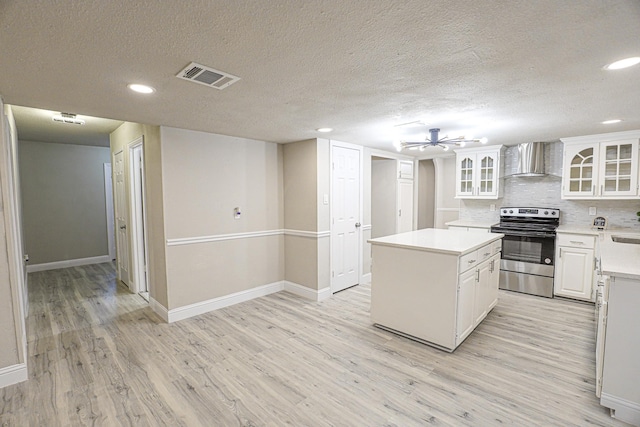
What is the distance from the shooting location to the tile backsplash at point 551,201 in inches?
158

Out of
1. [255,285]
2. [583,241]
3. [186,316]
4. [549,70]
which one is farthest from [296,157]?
[583,241]

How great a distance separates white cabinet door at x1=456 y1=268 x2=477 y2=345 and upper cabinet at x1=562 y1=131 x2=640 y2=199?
2466 mm

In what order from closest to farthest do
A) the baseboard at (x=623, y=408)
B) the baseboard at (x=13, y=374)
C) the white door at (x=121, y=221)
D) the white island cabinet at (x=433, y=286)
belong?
the baseboard at (x=623, y=408), the baseboard at (x=13, y=374), the white island cabinet at (x=433, y=286), the white door at (x=121, y=221)

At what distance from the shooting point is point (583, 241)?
3824mm

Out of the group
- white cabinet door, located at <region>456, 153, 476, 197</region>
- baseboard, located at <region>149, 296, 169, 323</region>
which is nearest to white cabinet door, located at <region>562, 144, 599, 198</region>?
white cabinet door, located at <region>456, 153, 476, 197</region>

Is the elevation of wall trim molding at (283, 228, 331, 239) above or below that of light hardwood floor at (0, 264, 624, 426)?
above

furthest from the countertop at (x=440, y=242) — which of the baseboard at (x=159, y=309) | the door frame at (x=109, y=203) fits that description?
the door frame at (x=109, y=203)

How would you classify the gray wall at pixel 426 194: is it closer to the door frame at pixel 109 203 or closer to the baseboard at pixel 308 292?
the baseboard at pixel 308 292

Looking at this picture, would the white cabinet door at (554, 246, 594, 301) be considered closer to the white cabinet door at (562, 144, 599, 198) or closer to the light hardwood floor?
the light hardwood floor

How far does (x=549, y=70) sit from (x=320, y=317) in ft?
9.99

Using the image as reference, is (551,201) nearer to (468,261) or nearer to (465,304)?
(468,261)

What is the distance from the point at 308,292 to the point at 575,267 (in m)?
3.49

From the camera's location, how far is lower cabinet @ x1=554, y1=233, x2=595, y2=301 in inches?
149

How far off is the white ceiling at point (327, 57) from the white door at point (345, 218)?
61.2 inches
